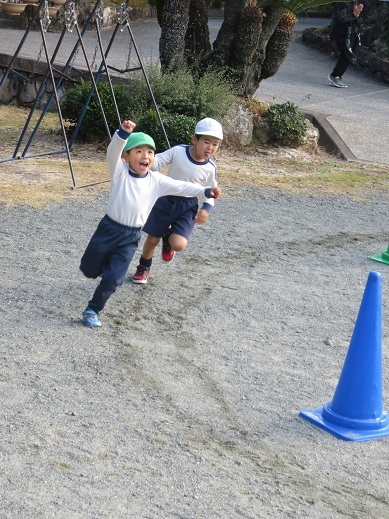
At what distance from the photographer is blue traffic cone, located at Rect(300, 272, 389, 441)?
463 cm

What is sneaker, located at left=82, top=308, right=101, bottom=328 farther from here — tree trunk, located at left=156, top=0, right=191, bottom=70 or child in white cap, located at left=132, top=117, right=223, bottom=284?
tree trunk, located at left=156, top=0, right=191, bottom=70

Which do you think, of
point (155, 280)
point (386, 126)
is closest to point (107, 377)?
point (155, 280)

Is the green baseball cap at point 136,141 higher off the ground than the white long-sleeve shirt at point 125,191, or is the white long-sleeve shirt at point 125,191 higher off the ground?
the green baseball cap at point 136,141

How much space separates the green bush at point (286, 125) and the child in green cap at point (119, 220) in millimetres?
6431

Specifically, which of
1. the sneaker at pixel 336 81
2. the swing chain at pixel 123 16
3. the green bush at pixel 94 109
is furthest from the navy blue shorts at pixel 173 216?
the sneaker at pixel 336 81

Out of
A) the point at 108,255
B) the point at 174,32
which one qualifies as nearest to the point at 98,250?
the point at 108,255

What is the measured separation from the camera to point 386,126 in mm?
13977

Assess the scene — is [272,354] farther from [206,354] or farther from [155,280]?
[155,280]

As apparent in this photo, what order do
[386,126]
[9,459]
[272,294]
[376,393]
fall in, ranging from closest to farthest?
[9,459]
[376,393]
[272,294]
[386,126]

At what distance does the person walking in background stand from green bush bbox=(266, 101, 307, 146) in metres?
5.08

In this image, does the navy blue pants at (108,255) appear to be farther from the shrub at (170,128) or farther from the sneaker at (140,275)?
the shrub at (170,128)

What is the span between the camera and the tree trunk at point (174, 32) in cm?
1172

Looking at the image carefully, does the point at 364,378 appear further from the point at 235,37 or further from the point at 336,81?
the point at 336,81

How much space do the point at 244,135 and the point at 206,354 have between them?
6843 mm
